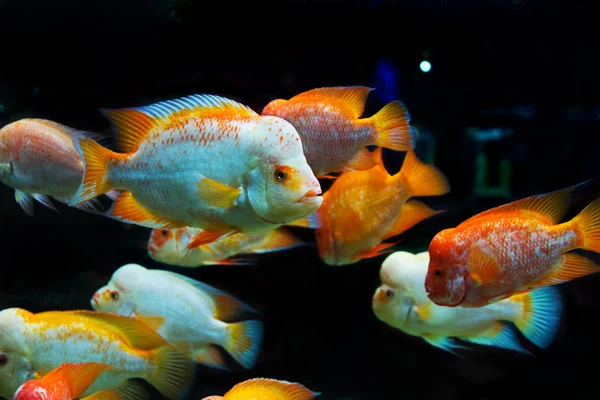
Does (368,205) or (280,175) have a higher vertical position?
(280,175)

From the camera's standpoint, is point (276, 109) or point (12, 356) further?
point (12, 356)

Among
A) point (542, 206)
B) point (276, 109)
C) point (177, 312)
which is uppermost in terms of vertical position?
point (276, 109)

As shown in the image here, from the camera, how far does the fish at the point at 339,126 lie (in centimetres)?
169

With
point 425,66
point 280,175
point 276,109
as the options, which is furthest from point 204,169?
point 425,66

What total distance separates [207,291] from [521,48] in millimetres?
2353

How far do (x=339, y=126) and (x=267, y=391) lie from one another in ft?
3.02

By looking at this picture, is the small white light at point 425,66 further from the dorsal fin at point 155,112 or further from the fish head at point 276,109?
the dorsal fin at point 155,112

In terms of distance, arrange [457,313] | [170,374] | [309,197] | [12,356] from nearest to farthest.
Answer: [309,197] → [12,356] → [170,374] → [457,313]

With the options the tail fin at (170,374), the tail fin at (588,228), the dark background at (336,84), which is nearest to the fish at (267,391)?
the tail fin at (170,374)

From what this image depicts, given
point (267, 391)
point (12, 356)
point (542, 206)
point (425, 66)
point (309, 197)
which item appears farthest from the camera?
point (425, 66)

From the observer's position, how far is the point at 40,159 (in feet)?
7.06

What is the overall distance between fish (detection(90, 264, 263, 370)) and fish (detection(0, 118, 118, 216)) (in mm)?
516

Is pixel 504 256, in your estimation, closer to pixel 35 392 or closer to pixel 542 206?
pixel 542 206

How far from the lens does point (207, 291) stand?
2.55 meters
